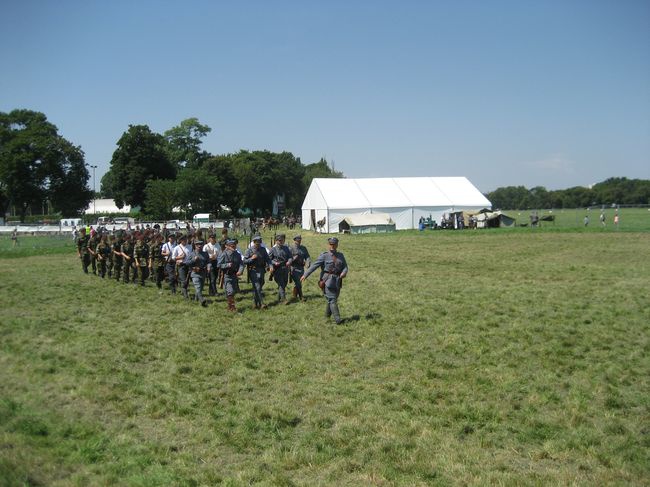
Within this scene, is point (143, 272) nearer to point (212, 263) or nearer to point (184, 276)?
point (184, 276)

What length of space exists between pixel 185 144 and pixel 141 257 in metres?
79.3

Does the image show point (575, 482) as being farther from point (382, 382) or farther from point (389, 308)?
point (389, 308)

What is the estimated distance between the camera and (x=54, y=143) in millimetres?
73688

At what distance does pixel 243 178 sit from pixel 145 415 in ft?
274

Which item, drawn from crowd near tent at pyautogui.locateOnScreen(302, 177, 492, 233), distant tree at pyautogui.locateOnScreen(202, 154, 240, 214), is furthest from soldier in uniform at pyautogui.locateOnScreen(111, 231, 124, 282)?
distant tree at pyautogui.locateOnScreen(202, 154, 240, 214)

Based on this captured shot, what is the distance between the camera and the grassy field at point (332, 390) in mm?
5570

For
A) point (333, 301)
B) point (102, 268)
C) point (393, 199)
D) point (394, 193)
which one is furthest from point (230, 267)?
point (394, 193)

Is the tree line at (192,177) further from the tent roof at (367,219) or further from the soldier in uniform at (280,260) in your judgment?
the soldier in uniform at (280,260)

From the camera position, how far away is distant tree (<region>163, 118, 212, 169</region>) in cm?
9250

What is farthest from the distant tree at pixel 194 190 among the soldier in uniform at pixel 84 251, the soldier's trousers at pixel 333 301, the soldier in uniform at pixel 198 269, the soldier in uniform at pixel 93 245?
the soldier's trousers at pixel 333 301

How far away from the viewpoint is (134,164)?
246 ft

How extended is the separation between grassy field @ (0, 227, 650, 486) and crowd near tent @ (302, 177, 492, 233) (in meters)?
36.2

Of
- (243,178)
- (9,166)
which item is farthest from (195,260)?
(243,178)

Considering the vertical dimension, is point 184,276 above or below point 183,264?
below
